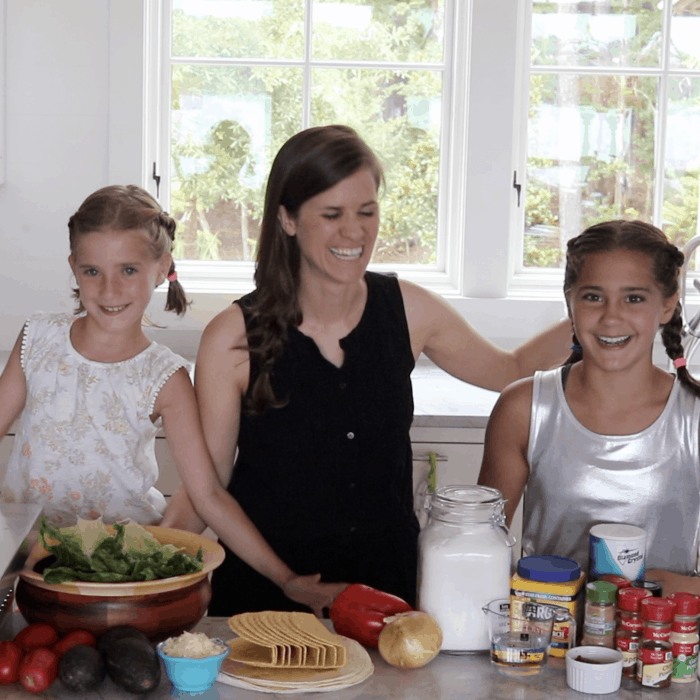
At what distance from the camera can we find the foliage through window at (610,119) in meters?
3.23

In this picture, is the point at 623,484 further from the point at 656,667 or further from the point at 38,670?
the point at 38,670

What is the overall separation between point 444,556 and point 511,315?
6.52ft

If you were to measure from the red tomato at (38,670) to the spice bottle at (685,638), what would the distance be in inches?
26.6

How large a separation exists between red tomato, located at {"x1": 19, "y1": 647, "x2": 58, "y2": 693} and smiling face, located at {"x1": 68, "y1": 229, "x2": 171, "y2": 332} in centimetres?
71

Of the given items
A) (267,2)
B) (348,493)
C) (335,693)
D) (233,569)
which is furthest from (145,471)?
(267,2)

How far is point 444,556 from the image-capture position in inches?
48.5

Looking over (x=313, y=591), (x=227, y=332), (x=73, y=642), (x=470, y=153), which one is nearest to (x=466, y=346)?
(x=227, y=332)

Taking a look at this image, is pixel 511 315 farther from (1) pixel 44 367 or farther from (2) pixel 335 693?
(2) pixel 335 693

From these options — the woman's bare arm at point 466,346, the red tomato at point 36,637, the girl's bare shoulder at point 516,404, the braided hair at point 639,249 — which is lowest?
the red tomato at point 36,637

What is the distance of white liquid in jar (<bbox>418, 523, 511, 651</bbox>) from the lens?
4.02 ft

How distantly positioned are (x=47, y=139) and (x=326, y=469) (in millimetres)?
1699

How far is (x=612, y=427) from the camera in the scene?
1650 millimetres

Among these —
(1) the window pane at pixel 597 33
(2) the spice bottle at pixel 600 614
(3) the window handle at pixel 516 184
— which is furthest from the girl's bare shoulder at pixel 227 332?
(1) the window pane at pixel 597 33

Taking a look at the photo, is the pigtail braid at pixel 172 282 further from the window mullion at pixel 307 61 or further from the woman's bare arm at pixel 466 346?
the window mullion at pixel 307 61
